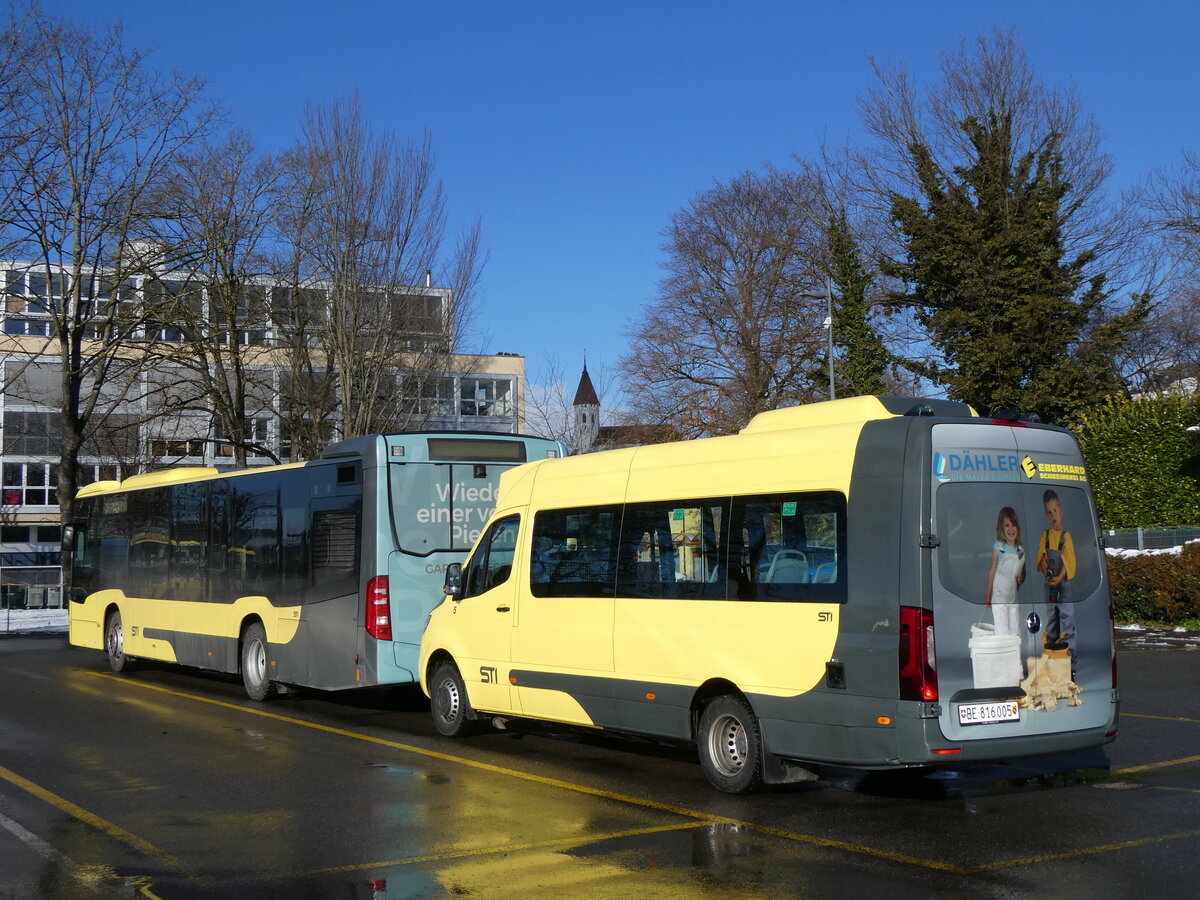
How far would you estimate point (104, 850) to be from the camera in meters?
7.32

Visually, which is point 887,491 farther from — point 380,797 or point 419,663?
point 419,663

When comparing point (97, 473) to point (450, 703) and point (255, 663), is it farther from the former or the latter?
point (450, 703)

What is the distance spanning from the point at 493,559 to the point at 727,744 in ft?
11.3

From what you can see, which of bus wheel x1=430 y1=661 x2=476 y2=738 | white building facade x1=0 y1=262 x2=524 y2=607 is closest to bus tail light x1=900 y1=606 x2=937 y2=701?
bus wheel x1=430 y1=661 x2=476 y2=738

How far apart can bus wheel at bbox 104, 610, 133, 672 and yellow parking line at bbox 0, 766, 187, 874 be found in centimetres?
983

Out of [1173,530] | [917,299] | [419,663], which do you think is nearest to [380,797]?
[419,663]

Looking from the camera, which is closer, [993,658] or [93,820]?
[993,658]

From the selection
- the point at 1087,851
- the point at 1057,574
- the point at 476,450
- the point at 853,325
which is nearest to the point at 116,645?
the point at 476,450

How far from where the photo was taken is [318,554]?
14539 millimetres

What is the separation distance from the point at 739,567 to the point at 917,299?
33024 mm

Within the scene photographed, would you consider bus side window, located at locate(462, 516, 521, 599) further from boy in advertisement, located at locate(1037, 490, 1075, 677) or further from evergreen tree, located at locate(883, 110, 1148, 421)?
evergreen tree, located at locate(883, 110, 1148, 421)

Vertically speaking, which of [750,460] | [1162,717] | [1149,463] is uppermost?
[1149,463]

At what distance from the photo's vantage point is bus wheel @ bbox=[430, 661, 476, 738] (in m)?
12.0

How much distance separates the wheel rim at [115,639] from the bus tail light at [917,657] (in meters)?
15.3
